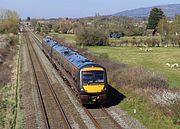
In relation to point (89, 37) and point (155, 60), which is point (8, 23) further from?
point (155, 60)

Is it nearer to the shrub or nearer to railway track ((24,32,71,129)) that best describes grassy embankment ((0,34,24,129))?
railway track ((24,32,71,129))

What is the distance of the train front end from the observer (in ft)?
69.7

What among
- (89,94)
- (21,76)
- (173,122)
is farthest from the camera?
(21,76)

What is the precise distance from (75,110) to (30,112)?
97.7 inches

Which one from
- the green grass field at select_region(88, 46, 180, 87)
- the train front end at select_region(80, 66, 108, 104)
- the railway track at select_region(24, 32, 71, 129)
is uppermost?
the train front end at select_region(80, 66, 108, 104)

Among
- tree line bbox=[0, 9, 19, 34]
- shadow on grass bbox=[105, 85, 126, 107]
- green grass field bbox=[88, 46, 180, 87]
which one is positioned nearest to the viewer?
shadow on grass bbox=[105, 85, 126, 107]

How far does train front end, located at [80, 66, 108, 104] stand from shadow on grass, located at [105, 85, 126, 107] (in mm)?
1493

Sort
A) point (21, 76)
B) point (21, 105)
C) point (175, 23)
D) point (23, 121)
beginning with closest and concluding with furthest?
point (23, 121)
point (21, 105)
point (21, 76)
point (175, 23)

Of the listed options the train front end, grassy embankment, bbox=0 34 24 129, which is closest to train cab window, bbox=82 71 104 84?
the train front end

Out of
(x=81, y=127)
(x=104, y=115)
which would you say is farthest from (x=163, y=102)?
(x=81, y=127)

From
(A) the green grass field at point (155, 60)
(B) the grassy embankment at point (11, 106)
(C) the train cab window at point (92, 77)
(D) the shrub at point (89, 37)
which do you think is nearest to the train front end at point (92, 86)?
(C) the train cab window at point (92, 77)

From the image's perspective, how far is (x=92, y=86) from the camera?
21375 mm

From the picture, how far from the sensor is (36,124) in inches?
738

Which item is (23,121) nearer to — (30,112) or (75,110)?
(30,112)
